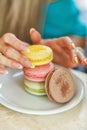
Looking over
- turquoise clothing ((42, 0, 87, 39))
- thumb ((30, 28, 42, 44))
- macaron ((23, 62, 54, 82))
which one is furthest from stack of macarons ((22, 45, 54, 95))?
turquoise clothing ((42, 0, 87, 39))

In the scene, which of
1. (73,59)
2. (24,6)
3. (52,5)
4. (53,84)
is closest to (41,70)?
(53,84)

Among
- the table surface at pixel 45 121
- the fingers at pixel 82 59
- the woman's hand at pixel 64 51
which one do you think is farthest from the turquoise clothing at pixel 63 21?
the table surface at pixel 45 121

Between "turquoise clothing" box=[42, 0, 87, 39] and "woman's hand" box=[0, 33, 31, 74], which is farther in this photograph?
"turquoise clothing" box=[42, 0, 87, 39]

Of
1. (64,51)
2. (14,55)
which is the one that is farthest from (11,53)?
(64,51)

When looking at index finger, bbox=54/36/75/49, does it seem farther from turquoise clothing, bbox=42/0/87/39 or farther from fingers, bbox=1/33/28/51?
turquoise clothing, bbox=42/0/87/39

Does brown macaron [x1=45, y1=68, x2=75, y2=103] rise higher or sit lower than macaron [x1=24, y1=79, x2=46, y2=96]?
higher

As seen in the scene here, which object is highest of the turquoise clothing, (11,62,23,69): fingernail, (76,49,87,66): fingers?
(11,62,23,69): fingernail

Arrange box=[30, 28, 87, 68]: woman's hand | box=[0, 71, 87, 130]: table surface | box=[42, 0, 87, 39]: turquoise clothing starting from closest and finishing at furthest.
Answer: box=[0, 71, 87, 130]: table surface < box=[30, 28, 87, 68]: woman's hand < box=[42, 0, 87, 39]: turquoise clothing
